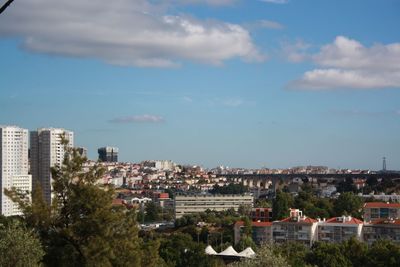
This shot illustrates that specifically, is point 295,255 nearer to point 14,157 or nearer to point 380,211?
point 380,211

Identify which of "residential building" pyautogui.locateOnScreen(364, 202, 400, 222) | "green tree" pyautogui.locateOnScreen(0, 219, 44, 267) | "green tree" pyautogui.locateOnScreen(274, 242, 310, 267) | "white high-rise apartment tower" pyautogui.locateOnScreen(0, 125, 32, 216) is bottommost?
"green tree" pyautogui.locateOnScreen(274, 242, 310, 267)

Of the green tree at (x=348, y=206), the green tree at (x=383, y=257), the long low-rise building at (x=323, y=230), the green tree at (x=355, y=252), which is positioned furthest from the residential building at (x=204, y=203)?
the green tree at (x=383, y=257)

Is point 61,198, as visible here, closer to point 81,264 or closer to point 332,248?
point 81,264

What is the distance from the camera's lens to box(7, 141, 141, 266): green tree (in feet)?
36.1

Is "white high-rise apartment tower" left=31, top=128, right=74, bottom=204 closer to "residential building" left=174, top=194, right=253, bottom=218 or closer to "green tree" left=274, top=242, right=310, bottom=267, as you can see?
"residential building" left=174, top=194, right=253, bottom=218

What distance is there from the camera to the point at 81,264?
11.0m

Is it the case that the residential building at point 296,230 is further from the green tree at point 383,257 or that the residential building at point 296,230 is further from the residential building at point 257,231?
the green tree at point 383,257

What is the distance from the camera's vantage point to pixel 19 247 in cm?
1120

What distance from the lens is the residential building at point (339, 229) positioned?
131 feet

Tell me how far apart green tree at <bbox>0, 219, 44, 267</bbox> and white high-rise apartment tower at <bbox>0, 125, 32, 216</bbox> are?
177 feet

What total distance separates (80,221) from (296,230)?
1259 inches

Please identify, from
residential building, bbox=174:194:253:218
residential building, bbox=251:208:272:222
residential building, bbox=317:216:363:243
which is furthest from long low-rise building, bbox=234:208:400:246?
residential building, bbox=174:194:253:218

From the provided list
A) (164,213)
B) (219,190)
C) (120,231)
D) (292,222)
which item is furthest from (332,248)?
(219,190)

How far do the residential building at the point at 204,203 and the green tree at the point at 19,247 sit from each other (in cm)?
6404
